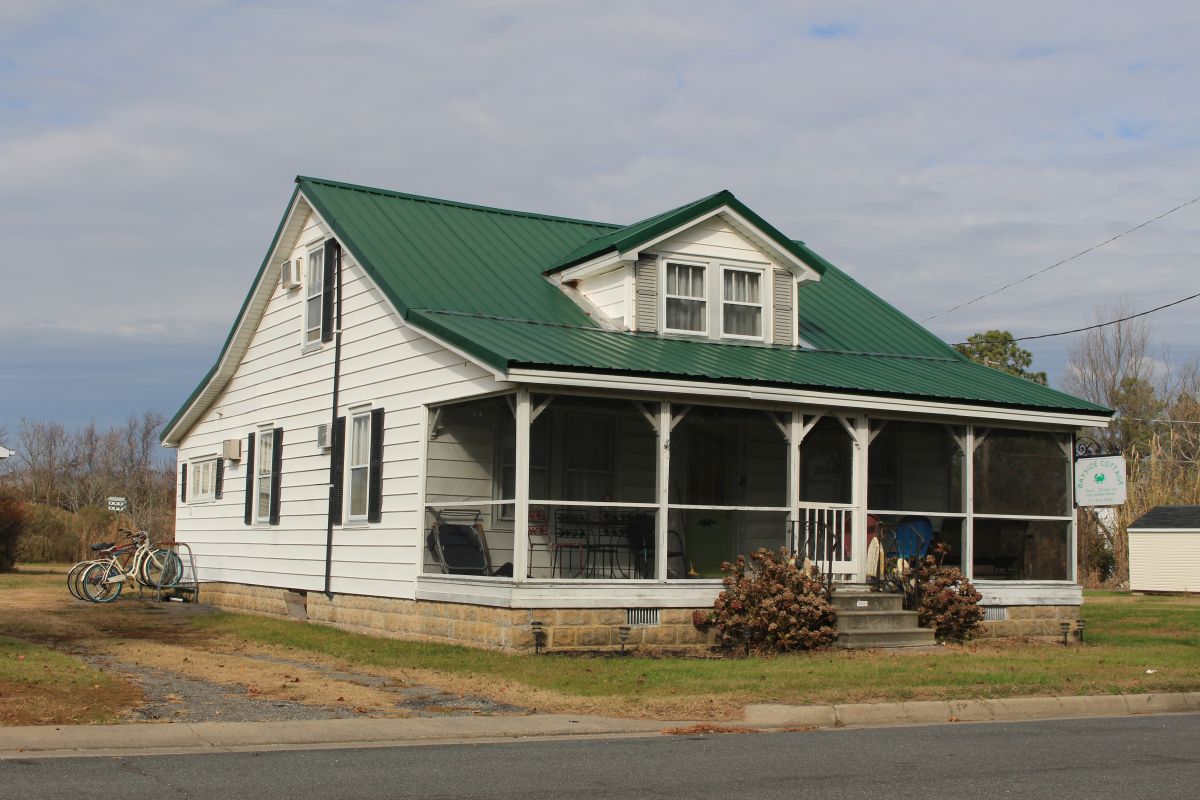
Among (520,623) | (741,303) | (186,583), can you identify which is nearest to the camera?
(520,623)

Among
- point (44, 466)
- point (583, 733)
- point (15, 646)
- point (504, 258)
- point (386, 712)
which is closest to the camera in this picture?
point (583, 733)

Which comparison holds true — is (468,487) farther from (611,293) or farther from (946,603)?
(946,603)

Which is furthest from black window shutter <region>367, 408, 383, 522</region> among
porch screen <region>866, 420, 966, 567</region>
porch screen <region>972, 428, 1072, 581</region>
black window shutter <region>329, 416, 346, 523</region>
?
porch screen <region>972, 428, 1072, 581</region>

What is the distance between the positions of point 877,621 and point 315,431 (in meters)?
9.43

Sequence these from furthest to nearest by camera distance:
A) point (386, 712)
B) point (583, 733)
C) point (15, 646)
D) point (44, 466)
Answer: point (44, 466) → point (15, 646) → point (386, 712) → point (583, 733)

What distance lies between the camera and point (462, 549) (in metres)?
17.5

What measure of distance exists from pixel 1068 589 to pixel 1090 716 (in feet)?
24.1

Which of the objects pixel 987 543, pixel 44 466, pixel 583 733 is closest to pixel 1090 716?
pixel 583 733

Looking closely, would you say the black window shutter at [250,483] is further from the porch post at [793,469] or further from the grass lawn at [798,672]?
the porch post at [793,469]

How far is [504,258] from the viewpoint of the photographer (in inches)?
829

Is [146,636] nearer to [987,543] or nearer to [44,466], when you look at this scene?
[987,543]

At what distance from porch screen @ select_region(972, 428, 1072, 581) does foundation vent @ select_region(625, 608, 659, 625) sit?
500 centimetres

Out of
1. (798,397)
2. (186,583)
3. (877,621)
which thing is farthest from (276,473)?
(877,621)

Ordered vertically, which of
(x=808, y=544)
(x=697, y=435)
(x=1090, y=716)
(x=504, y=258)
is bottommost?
(x=1090, y=716)
